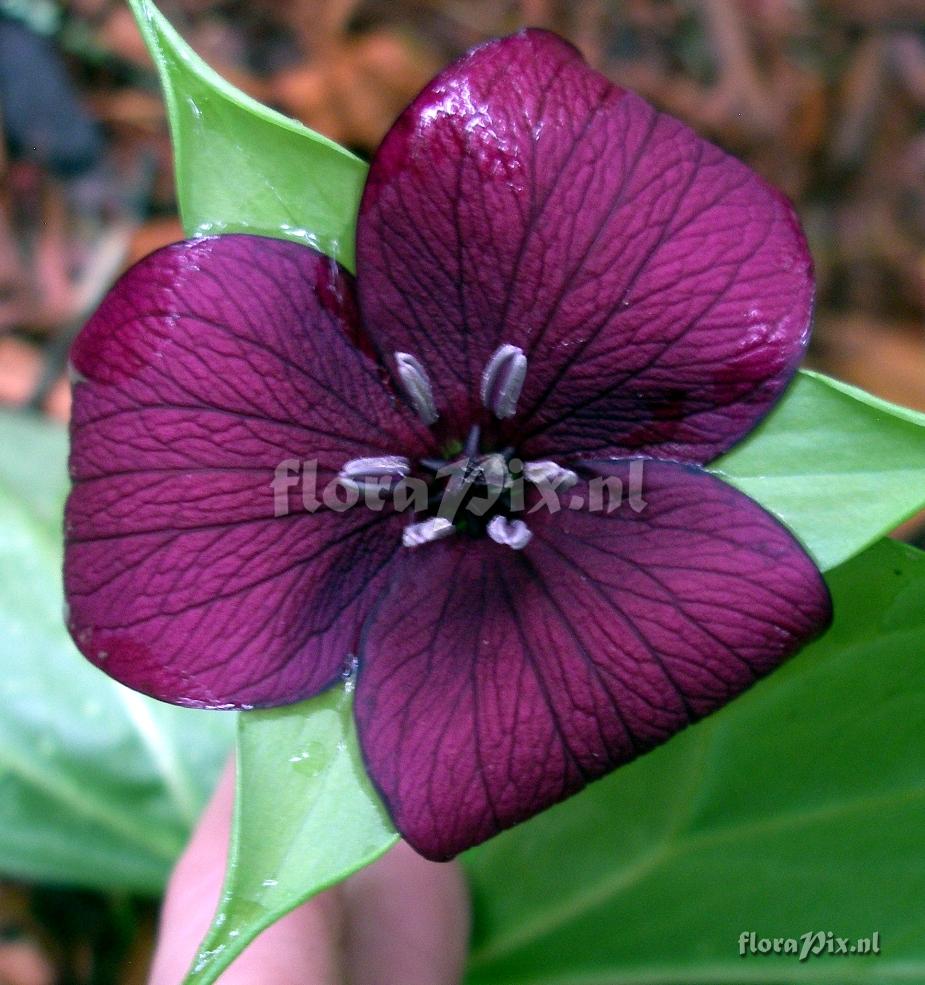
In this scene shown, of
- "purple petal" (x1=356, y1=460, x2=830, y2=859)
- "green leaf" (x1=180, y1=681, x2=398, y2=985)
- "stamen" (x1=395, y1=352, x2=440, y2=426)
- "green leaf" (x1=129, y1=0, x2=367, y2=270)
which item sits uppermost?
"green leaf" (x1=129, y1=0, x2=367, y2=270)

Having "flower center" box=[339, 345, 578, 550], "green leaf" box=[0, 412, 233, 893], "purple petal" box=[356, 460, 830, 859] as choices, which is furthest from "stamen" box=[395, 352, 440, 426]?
"green leaf" box=[0, 412, 233, 893]

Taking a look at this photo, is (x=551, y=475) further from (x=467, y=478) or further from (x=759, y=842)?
(x=759, y=842)

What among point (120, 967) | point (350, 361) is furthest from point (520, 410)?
point (120, 967)

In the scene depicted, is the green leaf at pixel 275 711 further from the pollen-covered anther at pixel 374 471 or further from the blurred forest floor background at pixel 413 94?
the blurred forest floor background at pixel 413 94

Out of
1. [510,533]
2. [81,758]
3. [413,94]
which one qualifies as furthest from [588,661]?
[413,94]

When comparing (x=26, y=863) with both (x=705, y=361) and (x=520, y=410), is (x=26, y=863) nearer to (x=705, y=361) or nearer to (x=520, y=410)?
(x=520, y=410)

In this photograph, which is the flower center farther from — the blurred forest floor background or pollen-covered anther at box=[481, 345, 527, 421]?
the blurred forest floor background

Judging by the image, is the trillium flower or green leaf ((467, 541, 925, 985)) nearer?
the trillium flower
